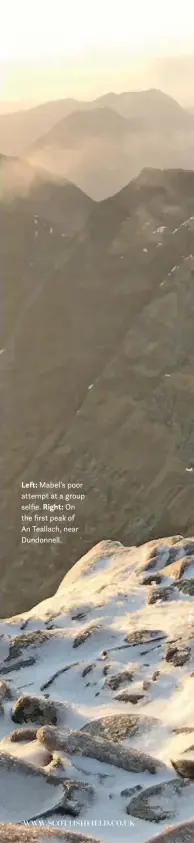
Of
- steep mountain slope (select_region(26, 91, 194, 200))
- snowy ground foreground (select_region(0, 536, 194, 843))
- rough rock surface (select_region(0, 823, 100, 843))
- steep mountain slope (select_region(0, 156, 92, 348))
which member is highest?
steep mountain slope (select_region(26, 91, 194, 200))

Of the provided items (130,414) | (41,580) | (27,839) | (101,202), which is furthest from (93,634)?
(41,580)

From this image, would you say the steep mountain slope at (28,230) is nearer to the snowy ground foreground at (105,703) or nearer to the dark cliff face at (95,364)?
the dark cliff face at (95,364)

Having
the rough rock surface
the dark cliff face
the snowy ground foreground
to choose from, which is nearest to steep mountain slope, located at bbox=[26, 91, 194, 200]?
the dark cliff face

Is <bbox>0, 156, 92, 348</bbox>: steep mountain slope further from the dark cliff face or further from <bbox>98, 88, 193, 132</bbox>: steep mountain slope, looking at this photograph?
A: <bbox>98, 88, 193, 132</bbox>: steep mountain slope

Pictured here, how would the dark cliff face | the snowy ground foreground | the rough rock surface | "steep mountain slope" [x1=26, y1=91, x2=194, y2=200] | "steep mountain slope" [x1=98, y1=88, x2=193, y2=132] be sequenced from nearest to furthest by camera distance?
the rough rock surface, the snowy ground foreground, "steep mountain slope" [x1=98, y1=88, x2=193, y2=132], "steep mountain slope" [x1=26, y1=91, x2=194, y2=200], the dark cliff face

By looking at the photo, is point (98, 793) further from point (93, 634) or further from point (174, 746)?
point (93, 634)
